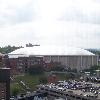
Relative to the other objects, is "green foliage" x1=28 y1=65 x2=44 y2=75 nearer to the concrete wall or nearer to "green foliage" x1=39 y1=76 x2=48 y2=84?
"green foliage" x1=39 y1=76 x2=48 y2=84

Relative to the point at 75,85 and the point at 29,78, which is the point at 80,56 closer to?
the point at 29,78

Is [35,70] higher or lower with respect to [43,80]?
higher

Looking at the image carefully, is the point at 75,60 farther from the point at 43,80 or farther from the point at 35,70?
the point at 43,80

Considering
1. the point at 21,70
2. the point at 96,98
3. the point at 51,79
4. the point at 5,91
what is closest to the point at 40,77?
the point at 51,79

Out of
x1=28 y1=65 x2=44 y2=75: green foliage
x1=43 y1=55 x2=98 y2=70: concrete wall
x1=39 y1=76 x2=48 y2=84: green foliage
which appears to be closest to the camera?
x1=39 y1=76 x2=48 y2=84: green foliage

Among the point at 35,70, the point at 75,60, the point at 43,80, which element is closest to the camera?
the point at 43,80

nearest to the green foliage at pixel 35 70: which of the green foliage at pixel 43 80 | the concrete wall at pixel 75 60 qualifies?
the green foliage at pixel 43 80

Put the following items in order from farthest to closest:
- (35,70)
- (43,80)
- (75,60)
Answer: (75,60) < (35,70) < (43,80)

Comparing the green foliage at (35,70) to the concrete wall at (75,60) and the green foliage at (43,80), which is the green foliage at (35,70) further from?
the concrete wall at (75,60)

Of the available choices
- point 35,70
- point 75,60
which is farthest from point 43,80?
point 75,60

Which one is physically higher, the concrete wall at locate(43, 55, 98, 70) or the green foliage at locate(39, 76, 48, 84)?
the concrete wall at locate(43, 55, 98, 70)

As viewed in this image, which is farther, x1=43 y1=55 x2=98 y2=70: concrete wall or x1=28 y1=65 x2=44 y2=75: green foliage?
x1=43 y1=55 x2=98 y2=70: concrete wall

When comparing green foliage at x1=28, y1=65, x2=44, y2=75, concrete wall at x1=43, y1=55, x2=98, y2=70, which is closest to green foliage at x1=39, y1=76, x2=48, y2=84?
green foliage at x1=28, y1=65, x2=44, y2=75
